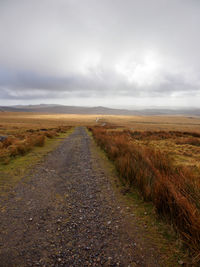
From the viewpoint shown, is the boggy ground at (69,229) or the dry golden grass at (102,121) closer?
the boggy ground at (69,229)

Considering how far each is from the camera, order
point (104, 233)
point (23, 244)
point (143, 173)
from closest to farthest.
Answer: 1. point (23, 244)
2. point (104, 233)
3. point (143, 173)

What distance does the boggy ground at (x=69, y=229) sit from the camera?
2209 mm

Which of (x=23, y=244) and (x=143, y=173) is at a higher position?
(x=143, y=173)

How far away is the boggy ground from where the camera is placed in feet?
7.25

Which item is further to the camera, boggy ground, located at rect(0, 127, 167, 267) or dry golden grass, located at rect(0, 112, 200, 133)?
dry golden grass, located at rect(0, 112, 200, 133)

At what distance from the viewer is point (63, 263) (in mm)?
2129

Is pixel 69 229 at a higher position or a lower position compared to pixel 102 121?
lower

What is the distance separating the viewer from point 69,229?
285 cm

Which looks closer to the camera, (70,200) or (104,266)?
(104,266)

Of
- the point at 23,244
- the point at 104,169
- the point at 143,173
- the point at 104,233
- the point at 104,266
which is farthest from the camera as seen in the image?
the point at 104,169

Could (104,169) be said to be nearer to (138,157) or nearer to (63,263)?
(138,157)

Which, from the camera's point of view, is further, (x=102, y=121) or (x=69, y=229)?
(x=102, y=121)

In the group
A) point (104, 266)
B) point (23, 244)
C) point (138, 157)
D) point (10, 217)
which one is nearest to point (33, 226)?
point (23, 244)

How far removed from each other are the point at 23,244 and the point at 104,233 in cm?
149
